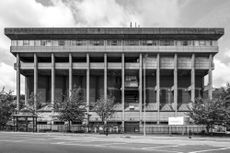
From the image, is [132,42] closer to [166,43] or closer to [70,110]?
[166,43]

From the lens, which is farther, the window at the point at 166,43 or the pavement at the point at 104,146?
the window at the point at 166,43

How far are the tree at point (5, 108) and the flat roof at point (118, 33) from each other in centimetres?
1773

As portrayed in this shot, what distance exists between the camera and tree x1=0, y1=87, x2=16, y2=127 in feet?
180

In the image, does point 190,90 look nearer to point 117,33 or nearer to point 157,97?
point 157,97

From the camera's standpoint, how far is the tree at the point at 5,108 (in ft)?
180

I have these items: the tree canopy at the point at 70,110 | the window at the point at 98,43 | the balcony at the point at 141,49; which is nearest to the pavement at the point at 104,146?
the tree canopy at the point at 70,110

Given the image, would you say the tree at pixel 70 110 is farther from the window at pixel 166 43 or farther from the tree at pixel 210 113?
the window at pixel 166 43

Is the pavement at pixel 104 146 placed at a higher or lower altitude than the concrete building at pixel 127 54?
lower

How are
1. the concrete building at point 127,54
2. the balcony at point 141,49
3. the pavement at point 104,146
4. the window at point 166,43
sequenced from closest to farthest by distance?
the pavement at point 104,146 → the concrete building at point 127,54 → the balcony at point 141,49 → the window at point 166,43

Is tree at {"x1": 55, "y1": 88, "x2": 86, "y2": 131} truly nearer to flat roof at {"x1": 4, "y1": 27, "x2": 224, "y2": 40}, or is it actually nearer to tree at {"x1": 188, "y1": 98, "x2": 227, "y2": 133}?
tree at {"x1": 188, "y1": 98, "x2": 227, "y2": 133}

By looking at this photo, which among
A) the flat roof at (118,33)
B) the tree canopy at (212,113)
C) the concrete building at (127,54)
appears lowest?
the tree canopy at (212,113)

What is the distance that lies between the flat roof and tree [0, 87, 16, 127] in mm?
17726

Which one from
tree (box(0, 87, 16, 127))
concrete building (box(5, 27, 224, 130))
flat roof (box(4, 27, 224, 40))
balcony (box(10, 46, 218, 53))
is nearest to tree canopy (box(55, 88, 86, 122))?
tree (box(0, 87, 16, 127))

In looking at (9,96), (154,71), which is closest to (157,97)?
(154,71)
